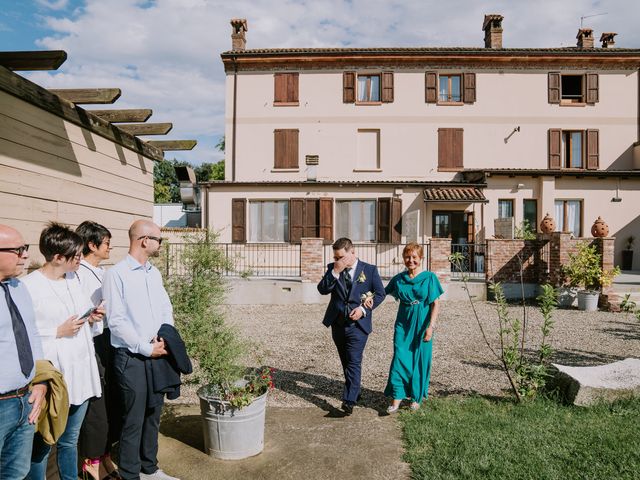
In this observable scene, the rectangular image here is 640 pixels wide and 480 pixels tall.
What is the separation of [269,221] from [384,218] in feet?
14.7

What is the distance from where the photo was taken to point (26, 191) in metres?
3.73

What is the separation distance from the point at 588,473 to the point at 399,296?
2.16m

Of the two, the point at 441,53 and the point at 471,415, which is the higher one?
the point at 441,53

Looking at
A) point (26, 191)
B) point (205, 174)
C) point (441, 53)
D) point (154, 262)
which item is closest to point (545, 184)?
point (441, 53)

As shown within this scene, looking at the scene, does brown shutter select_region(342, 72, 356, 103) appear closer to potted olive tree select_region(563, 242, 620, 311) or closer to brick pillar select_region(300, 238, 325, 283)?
brick pillar select_region(300, 238, 325, 283)

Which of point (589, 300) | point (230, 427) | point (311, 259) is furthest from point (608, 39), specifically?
point (230, 427)

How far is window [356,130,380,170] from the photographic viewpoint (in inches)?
760

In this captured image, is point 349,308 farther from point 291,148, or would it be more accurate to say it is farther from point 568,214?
point 568,214

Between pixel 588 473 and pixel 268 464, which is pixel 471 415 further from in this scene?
pixel 268 464

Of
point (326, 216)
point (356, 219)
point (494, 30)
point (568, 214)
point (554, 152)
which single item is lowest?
point (356, 219)

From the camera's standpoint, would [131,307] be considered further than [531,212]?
No

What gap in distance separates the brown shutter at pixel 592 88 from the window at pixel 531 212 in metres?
5.47

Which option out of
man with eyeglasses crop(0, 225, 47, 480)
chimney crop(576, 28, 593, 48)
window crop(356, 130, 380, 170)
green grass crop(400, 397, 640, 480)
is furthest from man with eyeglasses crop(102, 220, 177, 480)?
chimney crop(576, 28, 593, 48)

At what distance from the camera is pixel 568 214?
1803cm
